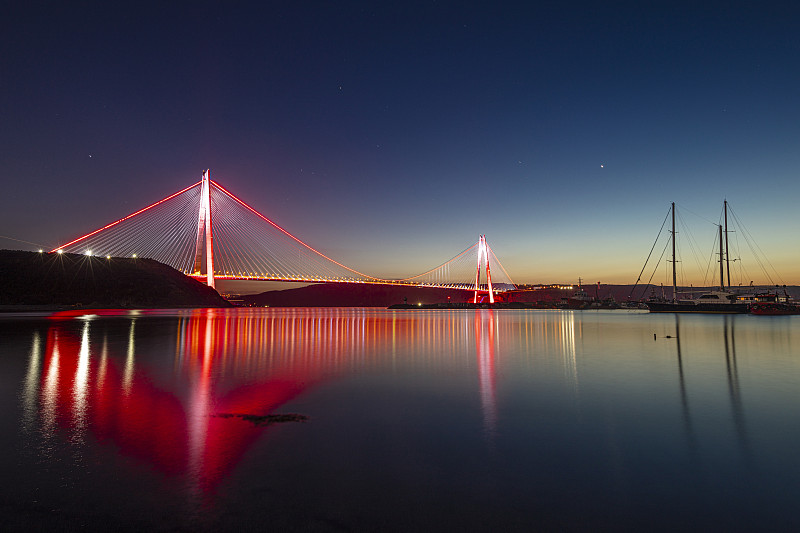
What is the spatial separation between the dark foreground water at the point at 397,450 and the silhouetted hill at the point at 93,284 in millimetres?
74705

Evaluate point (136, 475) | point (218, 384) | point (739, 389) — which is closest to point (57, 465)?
point (136, 475)

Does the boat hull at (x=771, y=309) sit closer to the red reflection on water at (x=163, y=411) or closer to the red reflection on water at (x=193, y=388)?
the red reflection on water at (x=193, y=388)

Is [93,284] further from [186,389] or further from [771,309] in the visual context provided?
[771,309]

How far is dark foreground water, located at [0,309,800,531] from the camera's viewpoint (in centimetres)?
350

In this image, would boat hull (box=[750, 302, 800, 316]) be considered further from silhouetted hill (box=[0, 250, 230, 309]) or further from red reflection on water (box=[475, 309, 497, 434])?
silhouetted hill (box=[0, 250, 230, 309])

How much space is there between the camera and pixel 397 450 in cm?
510

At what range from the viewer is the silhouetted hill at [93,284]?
72375 millimetres

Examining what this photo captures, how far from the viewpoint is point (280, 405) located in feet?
24.1

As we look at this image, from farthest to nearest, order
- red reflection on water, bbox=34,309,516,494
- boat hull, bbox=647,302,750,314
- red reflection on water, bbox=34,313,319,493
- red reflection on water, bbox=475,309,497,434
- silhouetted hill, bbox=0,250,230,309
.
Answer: silhouetted hill, bbox=0,250,230,309
boat hull, bbox=647,302,750,314
red reflection on water, bbox=475,309,497,434
red reflection on water, bbox=34,309,516,494
red reflection on water, bbox=34,313,319,493

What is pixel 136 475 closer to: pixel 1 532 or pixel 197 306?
pixel 1 532

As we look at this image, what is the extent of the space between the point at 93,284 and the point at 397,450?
94.9 metres

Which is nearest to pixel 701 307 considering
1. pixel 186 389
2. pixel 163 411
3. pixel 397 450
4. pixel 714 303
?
pixel 714 303

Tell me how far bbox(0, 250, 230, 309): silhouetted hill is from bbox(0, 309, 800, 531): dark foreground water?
74.7 m

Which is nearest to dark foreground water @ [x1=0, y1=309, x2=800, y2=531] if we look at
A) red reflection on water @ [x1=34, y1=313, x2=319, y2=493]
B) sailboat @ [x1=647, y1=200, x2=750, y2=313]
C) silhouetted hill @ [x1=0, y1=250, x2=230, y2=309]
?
red reflection on water @ [x1=34, y1=313, x2=319, y2=493]
